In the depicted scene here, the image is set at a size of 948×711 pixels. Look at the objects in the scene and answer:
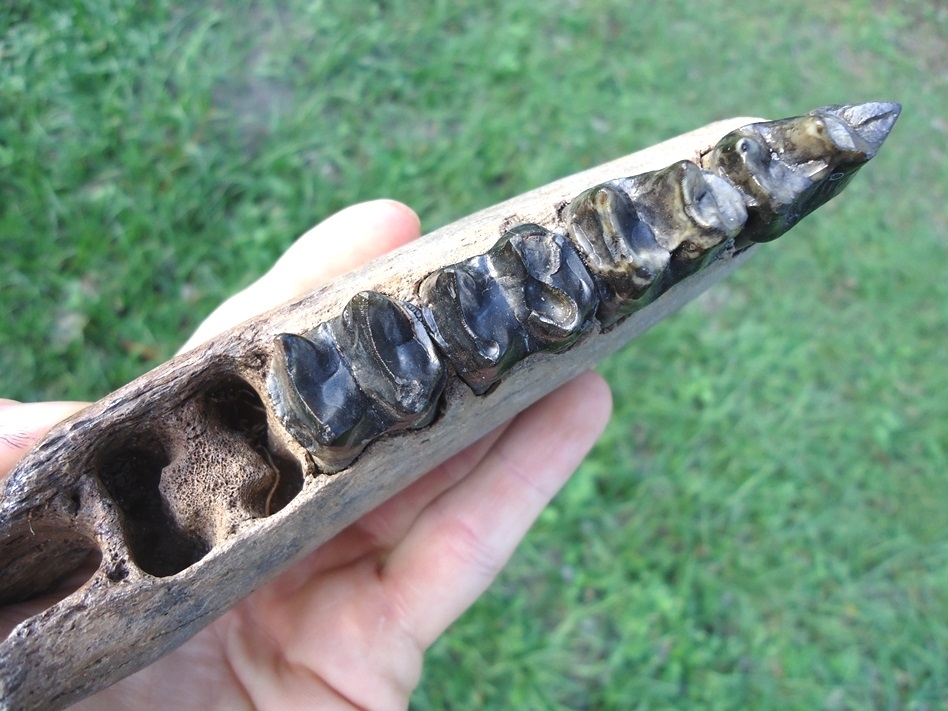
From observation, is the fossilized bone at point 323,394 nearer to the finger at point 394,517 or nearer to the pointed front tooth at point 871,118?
the pointed front tooth at point 871,118

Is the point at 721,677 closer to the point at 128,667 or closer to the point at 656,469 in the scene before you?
the point at 656,469

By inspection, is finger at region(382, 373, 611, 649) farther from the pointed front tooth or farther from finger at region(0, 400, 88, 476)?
the pointed front tooth

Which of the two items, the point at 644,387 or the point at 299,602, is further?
the point at 644,387

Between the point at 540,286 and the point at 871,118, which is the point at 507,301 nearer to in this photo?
the point at 540,286

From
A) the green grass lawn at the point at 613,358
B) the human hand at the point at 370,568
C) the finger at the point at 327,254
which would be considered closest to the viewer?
the human hand at the point at 370,568

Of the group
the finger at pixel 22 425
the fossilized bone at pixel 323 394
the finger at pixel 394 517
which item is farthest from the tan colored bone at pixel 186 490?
the finger at pixel 394 517

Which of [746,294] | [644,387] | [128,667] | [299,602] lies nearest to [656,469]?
[644,387]

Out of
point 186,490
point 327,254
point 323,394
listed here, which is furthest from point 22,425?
point 327,254

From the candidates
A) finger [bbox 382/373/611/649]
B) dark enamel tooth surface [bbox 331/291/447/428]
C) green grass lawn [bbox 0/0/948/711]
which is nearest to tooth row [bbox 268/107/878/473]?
dark enamel tooth surface [bbox 331/291/447/428]
